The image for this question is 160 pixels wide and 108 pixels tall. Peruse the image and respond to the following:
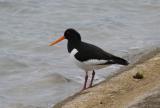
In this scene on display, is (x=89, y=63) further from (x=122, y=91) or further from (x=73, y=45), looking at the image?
(x=122, y=91)

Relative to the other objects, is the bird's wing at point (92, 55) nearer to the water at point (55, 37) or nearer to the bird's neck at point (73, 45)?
the bird's neck at point (73, 45)

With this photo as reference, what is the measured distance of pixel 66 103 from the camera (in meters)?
8.25

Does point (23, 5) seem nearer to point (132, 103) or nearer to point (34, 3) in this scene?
point (34, 3)

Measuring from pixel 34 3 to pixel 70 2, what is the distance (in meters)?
1.46

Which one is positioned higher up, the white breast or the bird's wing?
the bird's wing

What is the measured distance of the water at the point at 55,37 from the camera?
1205cm

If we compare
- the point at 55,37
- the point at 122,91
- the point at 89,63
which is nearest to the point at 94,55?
the point at 89,63

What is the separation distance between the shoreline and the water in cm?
224

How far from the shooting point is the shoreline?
301 inches

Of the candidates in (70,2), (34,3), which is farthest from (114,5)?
(34,3)

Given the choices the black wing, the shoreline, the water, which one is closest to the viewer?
the shoreline

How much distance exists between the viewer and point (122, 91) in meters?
8.27

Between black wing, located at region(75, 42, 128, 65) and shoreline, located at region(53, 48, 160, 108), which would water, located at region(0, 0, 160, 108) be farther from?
shoreline, located at region(53, 48, 160, 108)

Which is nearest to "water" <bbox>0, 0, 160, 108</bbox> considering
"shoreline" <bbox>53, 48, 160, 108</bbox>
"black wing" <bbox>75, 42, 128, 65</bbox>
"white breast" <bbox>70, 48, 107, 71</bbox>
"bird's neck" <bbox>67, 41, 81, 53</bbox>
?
"bird's neck" <bbox>67, 41, 81, 53</bbox>
